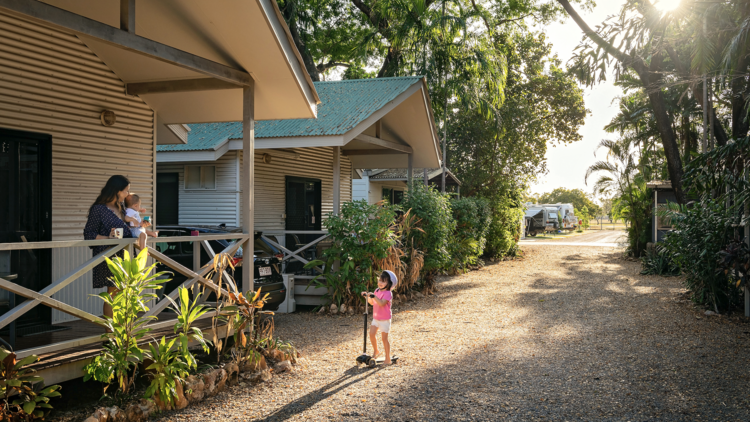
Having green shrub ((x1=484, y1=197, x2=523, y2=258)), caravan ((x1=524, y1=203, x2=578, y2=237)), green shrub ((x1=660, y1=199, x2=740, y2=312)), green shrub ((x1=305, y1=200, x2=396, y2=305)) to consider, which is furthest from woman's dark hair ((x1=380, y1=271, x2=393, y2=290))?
caravan ((x1=524, y1=203, x2=578, y2=237))

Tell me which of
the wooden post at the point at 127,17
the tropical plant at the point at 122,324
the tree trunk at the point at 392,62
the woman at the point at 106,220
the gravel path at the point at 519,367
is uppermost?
the tree trunk at the point at 392,62

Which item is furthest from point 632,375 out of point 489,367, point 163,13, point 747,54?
point 747,54

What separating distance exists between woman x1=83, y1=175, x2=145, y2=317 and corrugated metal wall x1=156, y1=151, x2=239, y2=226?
630cm

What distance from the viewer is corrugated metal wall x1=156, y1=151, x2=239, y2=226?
38.9ft

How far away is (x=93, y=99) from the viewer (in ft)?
22.7

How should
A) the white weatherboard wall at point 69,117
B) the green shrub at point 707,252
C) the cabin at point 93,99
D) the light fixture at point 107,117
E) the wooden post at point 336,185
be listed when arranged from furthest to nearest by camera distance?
the wooden post at point 336,185, the green shrub at point 707,252, the light fixture at point 107,117, the white weatherboard wall at point 69,117, the cabin at point 93,99

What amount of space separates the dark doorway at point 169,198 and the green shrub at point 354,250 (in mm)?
4533

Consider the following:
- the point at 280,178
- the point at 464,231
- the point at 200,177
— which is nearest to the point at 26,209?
the point at 200,177

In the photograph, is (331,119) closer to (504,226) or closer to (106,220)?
(106,220)

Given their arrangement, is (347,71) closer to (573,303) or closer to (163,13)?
(573,303)

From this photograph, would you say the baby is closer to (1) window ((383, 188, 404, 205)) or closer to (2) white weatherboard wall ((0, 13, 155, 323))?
(2) white weatherboard wall ((0, 13, 155, 323))

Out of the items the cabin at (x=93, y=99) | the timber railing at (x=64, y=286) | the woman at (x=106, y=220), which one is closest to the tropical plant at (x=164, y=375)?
the timber railing at (x=64, y=286)

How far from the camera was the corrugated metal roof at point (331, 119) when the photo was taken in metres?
10.4

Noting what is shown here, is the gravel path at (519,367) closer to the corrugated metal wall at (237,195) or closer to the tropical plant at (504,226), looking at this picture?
the corrugated metal wall at (237,195)
